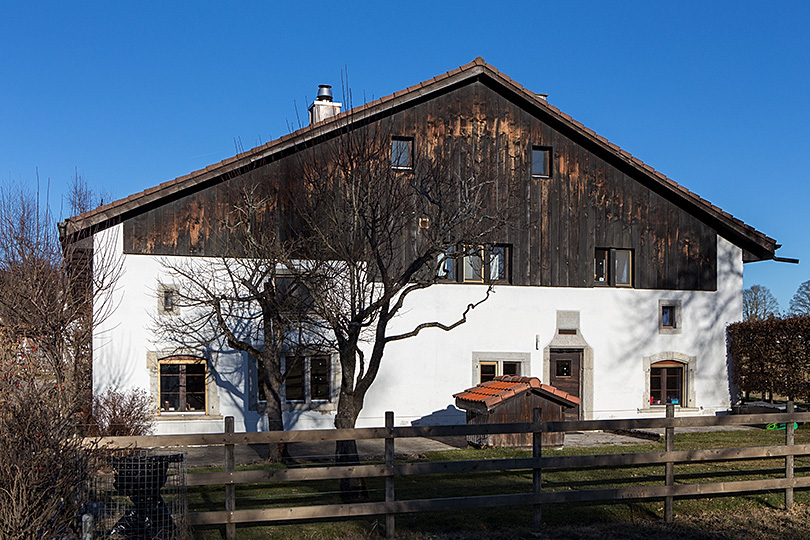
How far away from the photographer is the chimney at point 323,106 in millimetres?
21438

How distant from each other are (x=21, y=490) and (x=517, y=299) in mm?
15180

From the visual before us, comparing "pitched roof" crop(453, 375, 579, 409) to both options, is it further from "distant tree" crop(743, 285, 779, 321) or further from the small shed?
"distant tree" crop(743, 285, 779, 321)

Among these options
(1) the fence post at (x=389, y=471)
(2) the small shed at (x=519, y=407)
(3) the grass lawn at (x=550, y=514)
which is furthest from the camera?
(2) the small shed at (x=519, y=407)

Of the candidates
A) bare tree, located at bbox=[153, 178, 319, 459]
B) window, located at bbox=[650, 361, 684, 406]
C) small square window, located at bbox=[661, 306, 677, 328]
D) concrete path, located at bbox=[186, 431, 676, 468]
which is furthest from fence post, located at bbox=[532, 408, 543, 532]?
small square window, located at bbox=[661, 306, 677, 328]

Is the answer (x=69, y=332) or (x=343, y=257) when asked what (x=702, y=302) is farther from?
(x=69, y=332)

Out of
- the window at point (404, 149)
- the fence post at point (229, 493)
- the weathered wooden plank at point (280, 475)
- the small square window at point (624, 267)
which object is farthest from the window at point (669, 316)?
the fence post at point (229, 493)

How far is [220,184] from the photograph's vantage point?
665 inches

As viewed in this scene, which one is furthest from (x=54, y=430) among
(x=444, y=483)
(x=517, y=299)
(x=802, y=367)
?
(x=802, y=367)

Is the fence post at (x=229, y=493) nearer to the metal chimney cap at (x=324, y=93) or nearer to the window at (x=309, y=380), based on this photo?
the window at (x=309, y=380)

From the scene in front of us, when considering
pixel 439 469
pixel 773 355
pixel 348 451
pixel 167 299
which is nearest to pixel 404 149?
pixel 167 299

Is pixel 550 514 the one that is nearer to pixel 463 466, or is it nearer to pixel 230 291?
pixel 463 466

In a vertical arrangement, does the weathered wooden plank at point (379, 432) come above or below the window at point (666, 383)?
A: above

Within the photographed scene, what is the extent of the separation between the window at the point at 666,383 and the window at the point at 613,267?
2507 millimetres

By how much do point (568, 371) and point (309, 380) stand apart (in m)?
6.97
